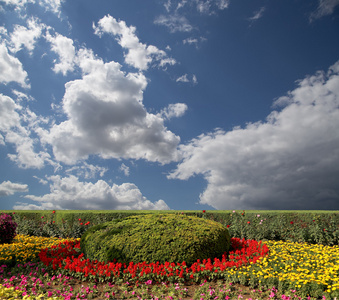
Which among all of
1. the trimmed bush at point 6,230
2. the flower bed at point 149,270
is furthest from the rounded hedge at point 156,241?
the trimmed bush at point 6,230

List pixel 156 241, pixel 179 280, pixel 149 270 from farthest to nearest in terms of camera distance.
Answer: pixel 156 241, pixel 149 270, pixel 179 280

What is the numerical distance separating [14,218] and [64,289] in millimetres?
11765

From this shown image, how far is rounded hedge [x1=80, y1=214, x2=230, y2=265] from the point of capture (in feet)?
23.0

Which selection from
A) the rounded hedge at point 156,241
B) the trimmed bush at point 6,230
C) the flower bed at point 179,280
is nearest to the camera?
the flower bed at point 179,280

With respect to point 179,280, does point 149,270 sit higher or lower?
higher

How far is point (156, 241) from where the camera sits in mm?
7191

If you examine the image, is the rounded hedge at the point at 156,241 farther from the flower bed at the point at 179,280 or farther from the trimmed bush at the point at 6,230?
the trimmed bush at the point at 6,230

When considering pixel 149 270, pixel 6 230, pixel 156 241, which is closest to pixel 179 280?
Result: pixel 149 270

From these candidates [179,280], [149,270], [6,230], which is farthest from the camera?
[6,230]

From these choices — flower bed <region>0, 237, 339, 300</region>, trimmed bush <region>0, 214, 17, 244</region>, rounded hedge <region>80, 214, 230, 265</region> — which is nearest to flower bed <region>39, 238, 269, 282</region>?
flower bed <region>0, 237, 339, 300</region>

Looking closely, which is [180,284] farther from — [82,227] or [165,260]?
[82,227]

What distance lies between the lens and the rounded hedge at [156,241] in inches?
276

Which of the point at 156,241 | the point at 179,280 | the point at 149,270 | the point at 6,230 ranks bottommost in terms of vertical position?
the point at 179,280

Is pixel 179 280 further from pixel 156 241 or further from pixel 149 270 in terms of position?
pixel 156 241
